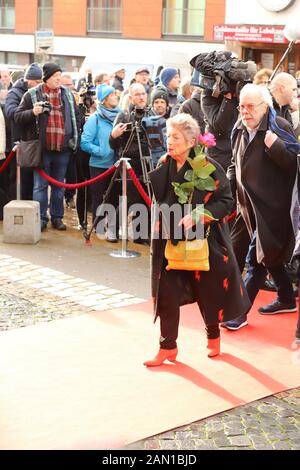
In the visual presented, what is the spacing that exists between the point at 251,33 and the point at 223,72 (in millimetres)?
15137

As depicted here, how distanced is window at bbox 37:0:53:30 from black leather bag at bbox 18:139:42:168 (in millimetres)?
25224

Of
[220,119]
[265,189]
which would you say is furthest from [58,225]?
[265,189]

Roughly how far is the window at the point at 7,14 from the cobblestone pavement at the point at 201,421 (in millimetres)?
29367

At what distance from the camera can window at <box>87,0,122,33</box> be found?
107 feet

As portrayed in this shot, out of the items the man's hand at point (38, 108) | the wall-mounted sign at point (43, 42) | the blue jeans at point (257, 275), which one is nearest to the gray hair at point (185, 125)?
the blue jeans at point (257, 275)

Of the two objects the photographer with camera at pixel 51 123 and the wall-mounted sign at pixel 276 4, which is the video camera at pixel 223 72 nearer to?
the photographer with camera at pixel 51 123

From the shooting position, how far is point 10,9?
3612 cm

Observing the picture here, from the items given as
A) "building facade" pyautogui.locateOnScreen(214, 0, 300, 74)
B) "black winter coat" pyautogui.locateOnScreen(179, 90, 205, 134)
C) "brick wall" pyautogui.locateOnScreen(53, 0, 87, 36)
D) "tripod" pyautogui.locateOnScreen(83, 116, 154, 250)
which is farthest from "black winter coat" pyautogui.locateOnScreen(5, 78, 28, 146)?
"brick wall" pyautogui.locateOnScreen(53, 0, 87, 36)

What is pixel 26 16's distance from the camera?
115 ft

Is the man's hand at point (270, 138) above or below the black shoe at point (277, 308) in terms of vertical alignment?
above

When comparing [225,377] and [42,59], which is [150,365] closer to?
[225,377]

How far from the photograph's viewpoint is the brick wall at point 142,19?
3153 cm

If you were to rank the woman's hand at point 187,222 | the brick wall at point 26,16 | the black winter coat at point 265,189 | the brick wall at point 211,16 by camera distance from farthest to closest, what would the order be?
the brick wall at point 26,16 → the brick wall at point 211,16 → the black winter coat at point 265,189 → the woman's hand at point 187,222
